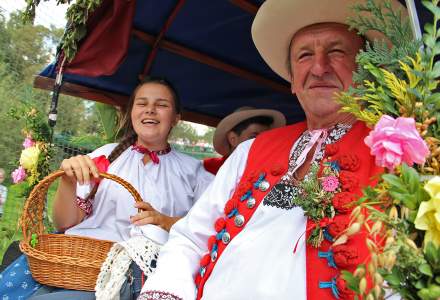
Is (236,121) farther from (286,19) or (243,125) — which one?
(286,19)

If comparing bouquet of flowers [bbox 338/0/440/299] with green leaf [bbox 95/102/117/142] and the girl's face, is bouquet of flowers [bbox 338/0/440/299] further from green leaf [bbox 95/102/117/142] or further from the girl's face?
green leaf [bbox 95/102/117/142]

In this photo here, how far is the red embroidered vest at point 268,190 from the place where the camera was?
1.44 meters

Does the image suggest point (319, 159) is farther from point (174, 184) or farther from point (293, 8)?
point (174, 184)

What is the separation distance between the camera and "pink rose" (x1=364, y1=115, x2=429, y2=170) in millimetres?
891

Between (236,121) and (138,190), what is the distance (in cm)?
116

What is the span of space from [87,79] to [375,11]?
262cm

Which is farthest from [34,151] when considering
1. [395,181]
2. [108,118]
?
[108,118]

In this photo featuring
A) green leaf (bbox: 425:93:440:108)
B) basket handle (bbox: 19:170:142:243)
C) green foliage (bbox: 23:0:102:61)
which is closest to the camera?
green leaf (bbox: 425:93:440:108)

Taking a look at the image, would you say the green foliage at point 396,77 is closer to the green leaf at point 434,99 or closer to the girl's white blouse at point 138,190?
the green leaf at point 434,99

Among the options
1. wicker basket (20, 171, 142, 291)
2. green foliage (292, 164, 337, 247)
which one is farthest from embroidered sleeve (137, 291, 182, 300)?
green foliage (292, 164, 337, 247)

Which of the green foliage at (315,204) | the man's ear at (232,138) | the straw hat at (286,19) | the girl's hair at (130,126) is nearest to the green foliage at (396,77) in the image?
the green foliage at (315,204)

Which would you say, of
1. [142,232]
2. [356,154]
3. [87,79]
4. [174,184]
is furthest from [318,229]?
[87,79]

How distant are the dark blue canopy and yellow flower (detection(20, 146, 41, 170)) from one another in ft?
1.88

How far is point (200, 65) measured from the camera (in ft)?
11.5
